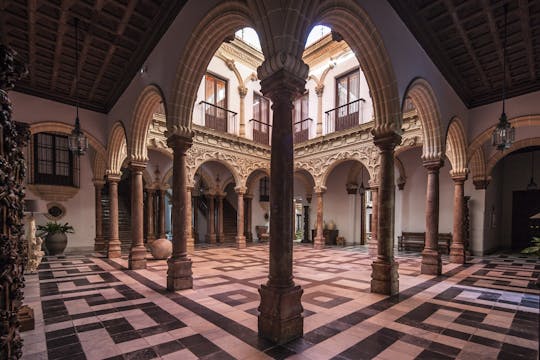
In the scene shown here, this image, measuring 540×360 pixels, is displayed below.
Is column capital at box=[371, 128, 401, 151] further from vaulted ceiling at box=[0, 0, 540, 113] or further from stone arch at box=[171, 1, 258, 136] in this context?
stone arch at box=[171, 1, 258, 136]

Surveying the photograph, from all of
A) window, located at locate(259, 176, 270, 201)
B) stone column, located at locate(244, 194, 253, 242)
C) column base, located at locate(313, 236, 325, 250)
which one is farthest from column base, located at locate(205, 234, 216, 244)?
column base, located at locate(313, 236, 325, 250)

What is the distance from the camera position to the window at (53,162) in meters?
Result: 9.66

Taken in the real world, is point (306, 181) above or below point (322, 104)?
below

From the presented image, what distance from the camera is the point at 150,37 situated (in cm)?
530

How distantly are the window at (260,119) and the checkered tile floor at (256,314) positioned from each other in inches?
343

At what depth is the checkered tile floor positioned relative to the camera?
2689 mm

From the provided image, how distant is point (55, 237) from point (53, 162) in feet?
9.47

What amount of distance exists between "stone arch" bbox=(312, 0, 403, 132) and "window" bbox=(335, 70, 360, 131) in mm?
6856

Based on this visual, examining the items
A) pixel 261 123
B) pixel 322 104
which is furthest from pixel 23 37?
pixel 322 104

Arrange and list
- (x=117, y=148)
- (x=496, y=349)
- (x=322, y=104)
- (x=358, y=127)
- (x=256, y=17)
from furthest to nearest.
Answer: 1. (x=322, y=104)
2. (x=358, y=127)
3. (x=117, y=148)
4. (x=256, y=17)
5. (x=496, y=349)

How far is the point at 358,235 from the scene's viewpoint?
43.8 ft

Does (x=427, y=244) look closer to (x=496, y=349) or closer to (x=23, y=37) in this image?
(x=496, y=349)

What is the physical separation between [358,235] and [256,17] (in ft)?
39.5

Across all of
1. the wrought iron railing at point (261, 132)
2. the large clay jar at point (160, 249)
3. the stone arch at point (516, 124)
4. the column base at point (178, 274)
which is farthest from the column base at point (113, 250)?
the stone arch at point (516, 124)
